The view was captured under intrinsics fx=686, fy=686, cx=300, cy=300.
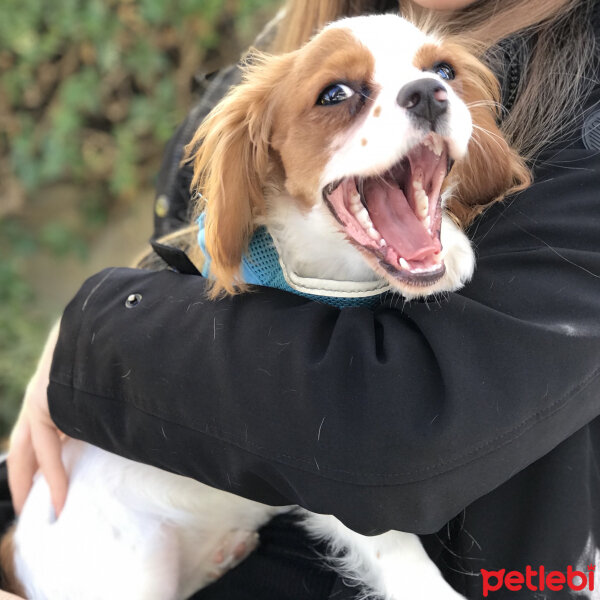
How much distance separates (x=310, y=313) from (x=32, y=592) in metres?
0.97

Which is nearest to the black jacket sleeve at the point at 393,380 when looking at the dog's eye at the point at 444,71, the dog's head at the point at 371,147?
the dog's head at the point at 371,147

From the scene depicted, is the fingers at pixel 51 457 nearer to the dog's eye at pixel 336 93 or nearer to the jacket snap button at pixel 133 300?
the jacket snap button at pixel 133 300

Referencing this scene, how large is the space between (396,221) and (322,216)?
0.61 ft

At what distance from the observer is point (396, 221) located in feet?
4.07

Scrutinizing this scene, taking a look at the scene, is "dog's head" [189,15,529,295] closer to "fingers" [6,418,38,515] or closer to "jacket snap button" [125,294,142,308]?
"jacket snap button" [125,294,142,308]

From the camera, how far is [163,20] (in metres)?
3.46

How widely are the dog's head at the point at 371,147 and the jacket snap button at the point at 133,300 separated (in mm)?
151

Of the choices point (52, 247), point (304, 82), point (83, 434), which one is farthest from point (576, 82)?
point (52, 247)

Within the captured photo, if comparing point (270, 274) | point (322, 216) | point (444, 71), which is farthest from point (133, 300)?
point (444, 71)

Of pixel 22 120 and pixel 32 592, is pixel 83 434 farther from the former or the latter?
pixel 22 120

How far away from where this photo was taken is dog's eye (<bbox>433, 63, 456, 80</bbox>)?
4.23 ft

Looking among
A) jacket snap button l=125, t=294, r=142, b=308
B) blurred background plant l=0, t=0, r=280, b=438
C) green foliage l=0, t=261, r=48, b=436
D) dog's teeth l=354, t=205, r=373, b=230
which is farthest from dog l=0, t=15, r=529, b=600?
blurred background plant l=0, t=0, r=280, b=438

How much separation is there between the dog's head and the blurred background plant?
89.0 inches

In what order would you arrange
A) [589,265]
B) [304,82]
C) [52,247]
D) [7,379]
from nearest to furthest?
[589,265] → [304,82] → [7,379] → [52,247]
